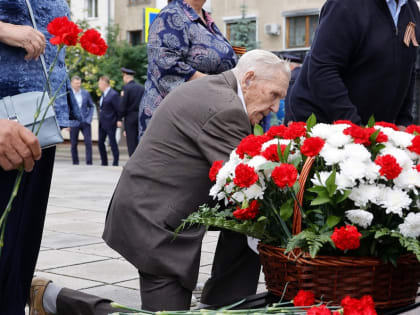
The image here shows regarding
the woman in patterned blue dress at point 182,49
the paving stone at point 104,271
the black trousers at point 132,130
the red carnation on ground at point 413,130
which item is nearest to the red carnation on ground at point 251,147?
the red carnation on ground at point 413,130

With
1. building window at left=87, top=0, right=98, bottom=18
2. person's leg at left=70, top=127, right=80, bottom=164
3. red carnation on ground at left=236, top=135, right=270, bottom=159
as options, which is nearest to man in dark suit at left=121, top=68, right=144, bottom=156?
person's leg at left=70, top=127, right=80, bottom=164

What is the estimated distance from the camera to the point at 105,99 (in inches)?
667

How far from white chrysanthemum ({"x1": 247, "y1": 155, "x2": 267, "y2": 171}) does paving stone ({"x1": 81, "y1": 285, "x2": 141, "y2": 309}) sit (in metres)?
1.80

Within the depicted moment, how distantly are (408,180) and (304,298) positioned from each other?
452 millimetres

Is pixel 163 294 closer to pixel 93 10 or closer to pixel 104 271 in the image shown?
pixel 104 271

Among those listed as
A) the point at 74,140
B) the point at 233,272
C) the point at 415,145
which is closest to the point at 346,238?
the point at 415,145

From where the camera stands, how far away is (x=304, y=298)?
221 centimetres

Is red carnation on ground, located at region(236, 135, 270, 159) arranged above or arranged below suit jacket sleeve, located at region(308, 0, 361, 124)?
below

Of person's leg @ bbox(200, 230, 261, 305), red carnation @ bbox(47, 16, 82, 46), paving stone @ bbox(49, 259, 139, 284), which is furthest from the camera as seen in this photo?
paving stone @ bbox(49, 259, 139, 284)

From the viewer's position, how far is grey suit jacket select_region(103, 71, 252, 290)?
3158 millimetres

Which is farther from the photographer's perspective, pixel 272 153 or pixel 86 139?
pixel 86 139

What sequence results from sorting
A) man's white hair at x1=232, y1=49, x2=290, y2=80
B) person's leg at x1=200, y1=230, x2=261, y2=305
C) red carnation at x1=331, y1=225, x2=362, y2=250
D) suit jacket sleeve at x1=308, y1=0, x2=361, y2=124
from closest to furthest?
red carnation at x1=331, y1=225, x2=362, y2=250 < man's white hair at x1=232, y1=49, x2=290, y2=80 < suit jacket sleeve at x1=308, y1=0, x2=361, y2=124 < person's leg at x1=200, y1=230, x2=261, y2=305

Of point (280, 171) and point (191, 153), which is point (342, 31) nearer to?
point (191, 153)

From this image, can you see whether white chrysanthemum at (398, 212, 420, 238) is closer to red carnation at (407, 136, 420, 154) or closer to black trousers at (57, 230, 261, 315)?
red carnation at (407, 136, 420, 154)
